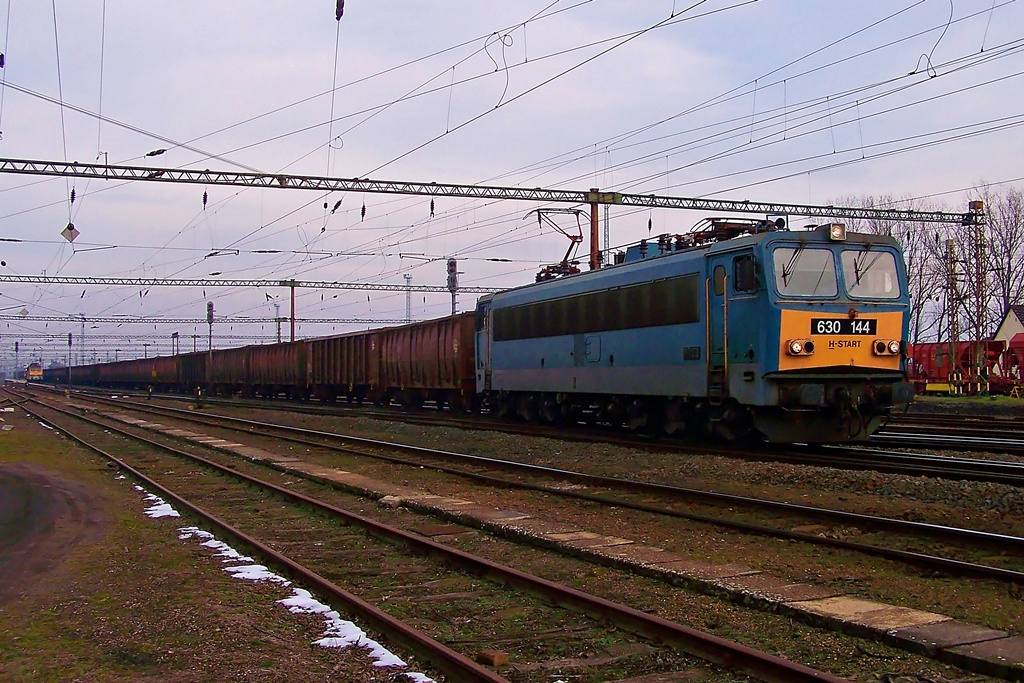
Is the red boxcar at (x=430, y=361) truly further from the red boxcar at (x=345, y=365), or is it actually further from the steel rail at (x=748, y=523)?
the steel rail at (x=748, y=523)

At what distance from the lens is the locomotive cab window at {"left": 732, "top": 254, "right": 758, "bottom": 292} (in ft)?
48.4

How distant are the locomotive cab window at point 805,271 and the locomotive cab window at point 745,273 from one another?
319 mm

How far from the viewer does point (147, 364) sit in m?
79.7

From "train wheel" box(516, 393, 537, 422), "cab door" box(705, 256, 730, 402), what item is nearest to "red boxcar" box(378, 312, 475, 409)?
"train wheel" box(516, 393, 537, 422)

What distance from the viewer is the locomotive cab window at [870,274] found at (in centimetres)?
1514

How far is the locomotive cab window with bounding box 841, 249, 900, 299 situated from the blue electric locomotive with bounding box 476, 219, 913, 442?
0.02 m

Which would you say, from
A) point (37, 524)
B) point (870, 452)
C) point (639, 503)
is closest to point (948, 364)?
point (870, 452)

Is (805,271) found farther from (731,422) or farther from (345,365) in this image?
(345,365)

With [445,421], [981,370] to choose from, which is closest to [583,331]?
[445,421]

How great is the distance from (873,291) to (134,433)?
75.6 feet

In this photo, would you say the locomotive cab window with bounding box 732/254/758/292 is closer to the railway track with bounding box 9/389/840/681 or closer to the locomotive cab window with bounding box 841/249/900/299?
the locomotive cab window with bounding box 841/249/900/299

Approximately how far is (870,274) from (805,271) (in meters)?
1.29

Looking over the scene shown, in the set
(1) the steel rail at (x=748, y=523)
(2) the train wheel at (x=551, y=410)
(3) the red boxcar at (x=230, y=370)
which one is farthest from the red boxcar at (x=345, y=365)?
(1) the steel rail at (x=748, y=523)

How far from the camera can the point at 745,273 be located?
14938mm
